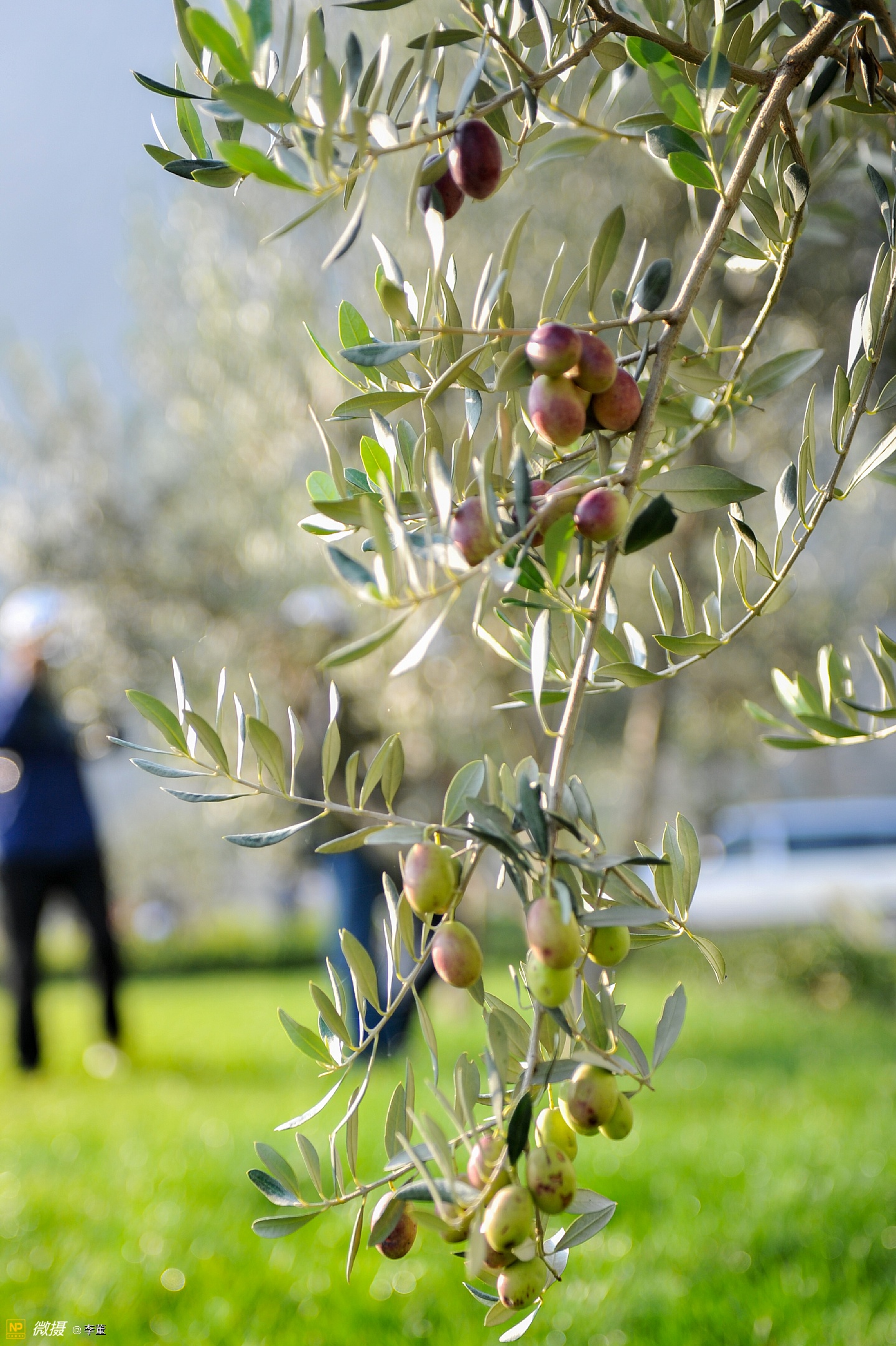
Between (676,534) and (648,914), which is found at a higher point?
(648,914)

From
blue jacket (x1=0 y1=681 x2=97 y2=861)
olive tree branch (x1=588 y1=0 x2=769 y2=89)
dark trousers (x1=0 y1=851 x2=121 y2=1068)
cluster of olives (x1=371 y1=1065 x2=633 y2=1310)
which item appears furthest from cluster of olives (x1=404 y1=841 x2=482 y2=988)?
blue jacket (x1=0 y1=681 x2=97 y2=861)

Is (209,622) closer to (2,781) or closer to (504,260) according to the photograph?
(2,781)

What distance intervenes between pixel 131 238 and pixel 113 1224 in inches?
262

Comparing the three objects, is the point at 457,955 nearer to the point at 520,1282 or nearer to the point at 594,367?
the point at 520,1282

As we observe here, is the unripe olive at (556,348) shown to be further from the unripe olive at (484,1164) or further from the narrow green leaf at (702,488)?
the unripe olive at (484,1164)

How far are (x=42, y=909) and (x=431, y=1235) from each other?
12.2ft

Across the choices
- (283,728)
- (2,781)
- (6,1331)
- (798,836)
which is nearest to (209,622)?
(283,728)

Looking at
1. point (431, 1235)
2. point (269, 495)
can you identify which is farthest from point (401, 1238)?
point (269, 495)

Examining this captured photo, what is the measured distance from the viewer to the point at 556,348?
0.61 meters

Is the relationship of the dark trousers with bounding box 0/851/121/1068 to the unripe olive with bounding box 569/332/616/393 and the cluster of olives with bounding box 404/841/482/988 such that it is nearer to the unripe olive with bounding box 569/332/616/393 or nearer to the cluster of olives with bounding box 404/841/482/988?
the cluster of olives with bounding box 404/841/482/988

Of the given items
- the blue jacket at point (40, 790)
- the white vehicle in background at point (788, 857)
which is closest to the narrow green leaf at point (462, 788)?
the blue jacket at point (40, 790)

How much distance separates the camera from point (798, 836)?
1880 cm

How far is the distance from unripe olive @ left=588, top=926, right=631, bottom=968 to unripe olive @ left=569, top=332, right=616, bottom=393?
35 cm

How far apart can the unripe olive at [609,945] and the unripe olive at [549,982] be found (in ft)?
0.25
